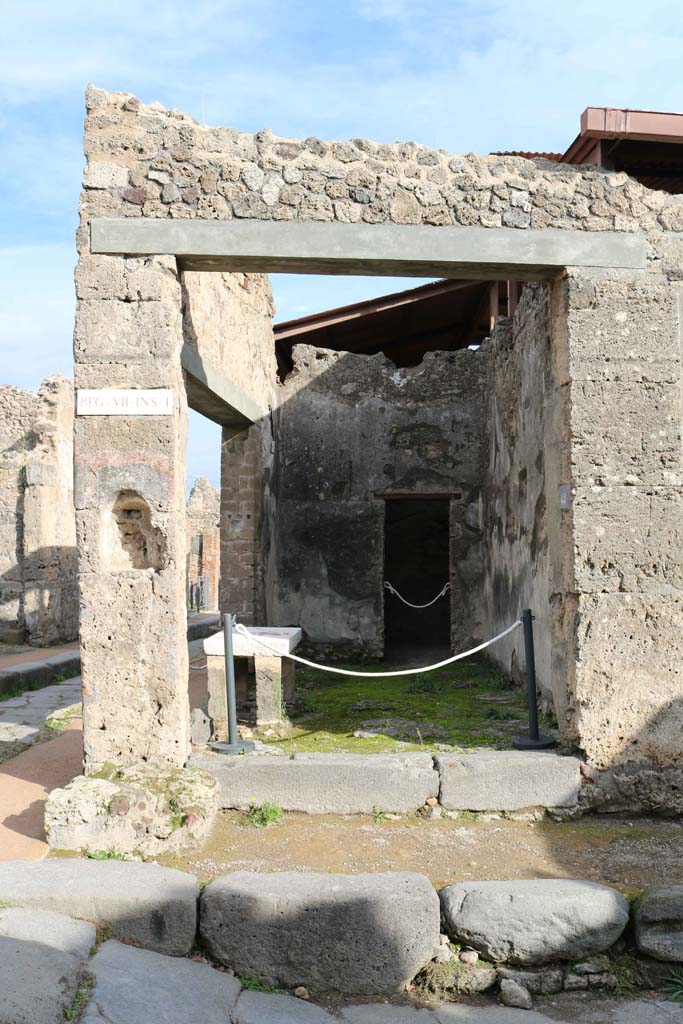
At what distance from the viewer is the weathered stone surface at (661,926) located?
3598mm

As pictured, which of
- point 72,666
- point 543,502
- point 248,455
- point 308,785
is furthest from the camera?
point 72,666

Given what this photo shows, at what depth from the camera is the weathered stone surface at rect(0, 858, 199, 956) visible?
3.46m

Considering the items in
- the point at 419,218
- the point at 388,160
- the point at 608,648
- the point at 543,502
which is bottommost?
the point at 608,648

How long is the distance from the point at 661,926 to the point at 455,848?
3.84 ft

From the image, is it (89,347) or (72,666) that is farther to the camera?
(72,666)

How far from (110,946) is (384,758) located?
6.91ft

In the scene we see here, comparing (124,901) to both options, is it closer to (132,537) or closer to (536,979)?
(536,979)

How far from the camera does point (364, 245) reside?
5020mm

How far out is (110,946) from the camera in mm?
3328

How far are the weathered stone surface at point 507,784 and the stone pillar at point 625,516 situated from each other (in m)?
0.25

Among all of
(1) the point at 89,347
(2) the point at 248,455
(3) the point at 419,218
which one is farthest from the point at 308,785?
(2) the point at 248,455

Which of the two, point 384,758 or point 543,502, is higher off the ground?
point 543,502

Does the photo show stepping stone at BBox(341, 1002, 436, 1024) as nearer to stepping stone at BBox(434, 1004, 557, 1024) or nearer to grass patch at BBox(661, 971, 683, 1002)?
stepping stone at BBox(434, 1004, 557, 1024)

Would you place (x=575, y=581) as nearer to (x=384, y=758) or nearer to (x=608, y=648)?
(x=608, y=648)
